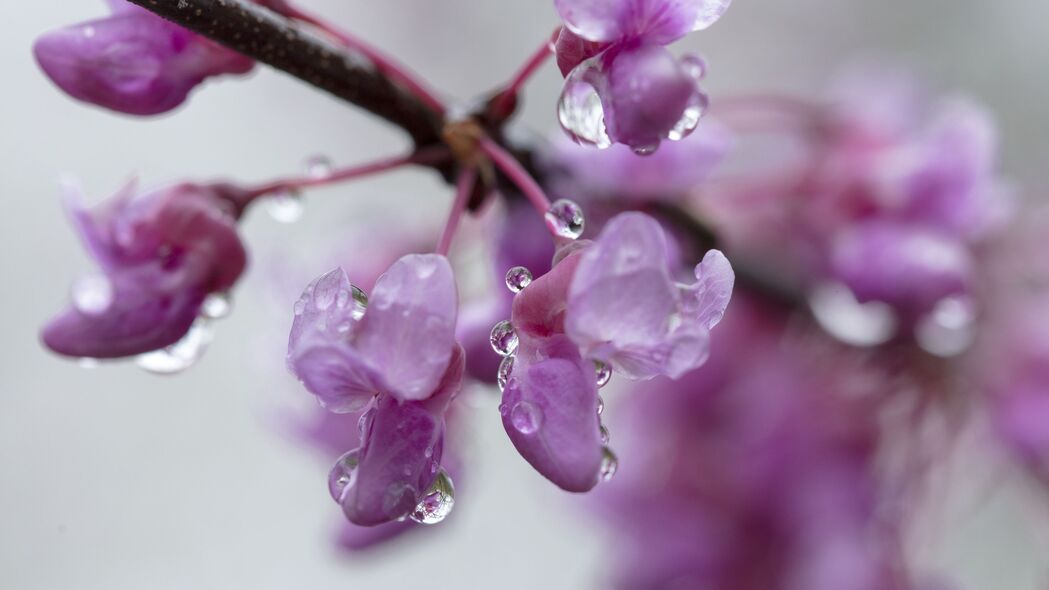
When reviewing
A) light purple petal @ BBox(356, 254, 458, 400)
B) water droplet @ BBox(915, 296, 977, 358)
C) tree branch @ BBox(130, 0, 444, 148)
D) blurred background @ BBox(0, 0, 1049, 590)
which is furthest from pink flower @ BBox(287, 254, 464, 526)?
blurred background @ BBox(0, 0, 1049, 590)

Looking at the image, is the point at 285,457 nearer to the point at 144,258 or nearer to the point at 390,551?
the point at 390,551

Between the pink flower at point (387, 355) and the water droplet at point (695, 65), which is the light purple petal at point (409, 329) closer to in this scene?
the pink flower at point (387, 355)

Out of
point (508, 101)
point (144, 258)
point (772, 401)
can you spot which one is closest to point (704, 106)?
point (508, 101)

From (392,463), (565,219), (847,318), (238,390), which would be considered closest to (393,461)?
(392,463)

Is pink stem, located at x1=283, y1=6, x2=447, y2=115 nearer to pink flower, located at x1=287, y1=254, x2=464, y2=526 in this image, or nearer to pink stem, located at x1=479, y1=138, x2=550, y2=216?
pink stem, located at x1=479, y1=138, x2=550, y2=216

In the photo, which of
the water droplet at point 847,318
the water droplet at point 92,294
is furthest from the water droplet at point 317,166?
the water droplet at point 847,318

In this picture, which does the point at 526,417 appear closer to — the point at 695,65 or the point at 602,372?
the point at 602,372

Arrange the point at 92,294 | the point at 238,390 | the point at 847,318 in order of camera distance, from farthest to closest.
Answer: the point at 238,390
the point at 847,318
the point at 92,294
